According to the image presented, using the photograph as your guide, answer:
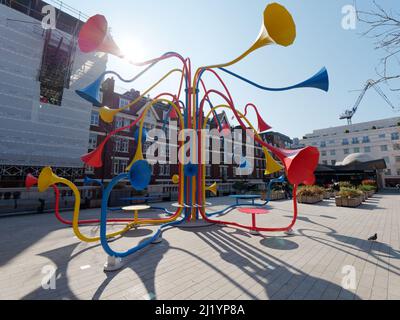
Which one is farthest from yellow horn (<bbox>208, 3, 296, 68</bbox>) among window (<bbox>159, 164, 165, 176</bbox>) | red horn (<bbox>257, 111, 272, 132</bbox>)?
window (<bbox>159, 164, 165, 176</bbox>)

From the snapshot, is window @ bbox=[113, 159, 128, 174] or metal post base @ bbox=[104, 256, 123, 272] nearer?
metal post base @ bbox=[104, 256, 123, 272]

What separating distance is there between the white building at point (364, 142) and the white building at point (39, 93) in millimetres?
51384

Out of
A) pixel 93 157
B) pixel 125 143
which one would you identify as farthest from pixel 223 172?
pixel 93 157

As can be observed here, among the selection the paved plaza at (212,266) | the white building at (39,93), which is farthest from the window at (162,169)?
the paved plaza at (212,266)

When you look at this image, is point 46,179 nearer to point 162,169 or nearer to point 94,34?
point 94,34

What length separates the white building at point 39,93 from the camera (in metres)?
16.2

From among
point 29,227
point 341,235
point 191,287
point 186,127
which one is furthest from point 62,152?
point 341,235

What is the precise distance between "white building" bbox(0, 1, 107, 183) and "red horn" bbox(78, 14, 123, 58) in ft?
48.7

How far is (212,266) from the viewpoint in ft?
15.8

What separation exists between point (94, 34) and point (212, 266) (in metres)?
7.67

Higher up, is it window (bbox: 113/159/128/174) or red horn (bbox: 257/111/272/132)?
red horn (bbox: 257/111/272/132)

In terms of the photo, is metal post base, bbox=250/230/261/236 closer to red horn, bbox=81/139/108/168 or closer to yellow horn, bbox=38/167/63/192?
yellow horn, bbox=38/167/63/192

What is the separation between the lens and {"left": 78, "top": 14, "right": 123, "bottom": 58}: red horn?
20.7 ft

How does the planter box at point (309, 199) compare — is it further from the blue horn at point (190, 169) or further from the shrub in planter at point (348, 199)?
the blue horn at point (190, 169)
